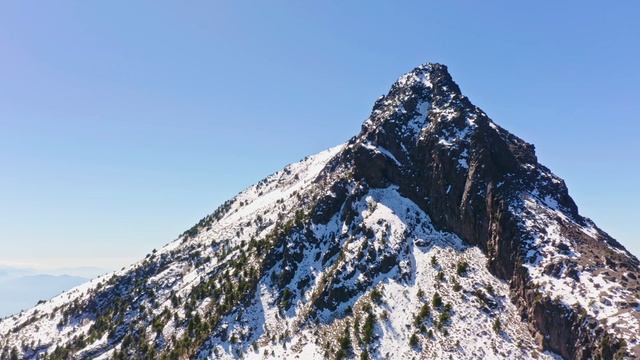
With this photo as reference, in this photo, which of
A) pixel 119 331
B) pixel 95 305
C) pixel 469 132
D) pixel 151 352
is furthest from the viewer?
pixel 95 305

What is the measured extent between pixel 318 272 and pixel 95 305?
352ft

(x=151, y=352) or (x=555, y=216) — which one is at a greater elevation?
(x=555, y=216)

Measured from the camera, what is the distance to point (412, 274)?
4218 inches

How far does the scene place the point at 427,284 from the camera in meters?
103

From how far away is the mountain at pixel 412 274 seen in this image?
84.4 m

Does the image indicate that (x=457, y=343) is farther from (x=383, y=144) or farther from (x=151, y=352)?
(x=151, y=352)

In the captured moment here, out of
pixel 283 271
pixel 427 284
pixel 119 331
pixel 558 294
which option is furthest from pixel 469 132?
pixel 119 331

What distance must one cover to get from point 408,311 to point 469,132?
57.1 metres

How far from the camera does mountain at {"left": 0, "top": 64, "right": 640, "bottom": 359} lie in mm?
84375

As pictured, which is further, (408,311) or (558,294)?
(408,311)

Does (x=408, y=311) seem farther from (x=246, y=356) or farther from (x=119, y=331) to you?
(x=119, y=331)

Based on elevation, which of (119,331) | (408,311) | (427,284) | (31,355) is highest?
(427,284)

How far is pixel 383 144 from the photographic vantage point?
143 meters

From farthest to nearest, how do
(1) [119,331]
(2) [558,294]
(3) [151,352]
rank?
(1) [119,331], (3) [151,352], (2) [558,294]
